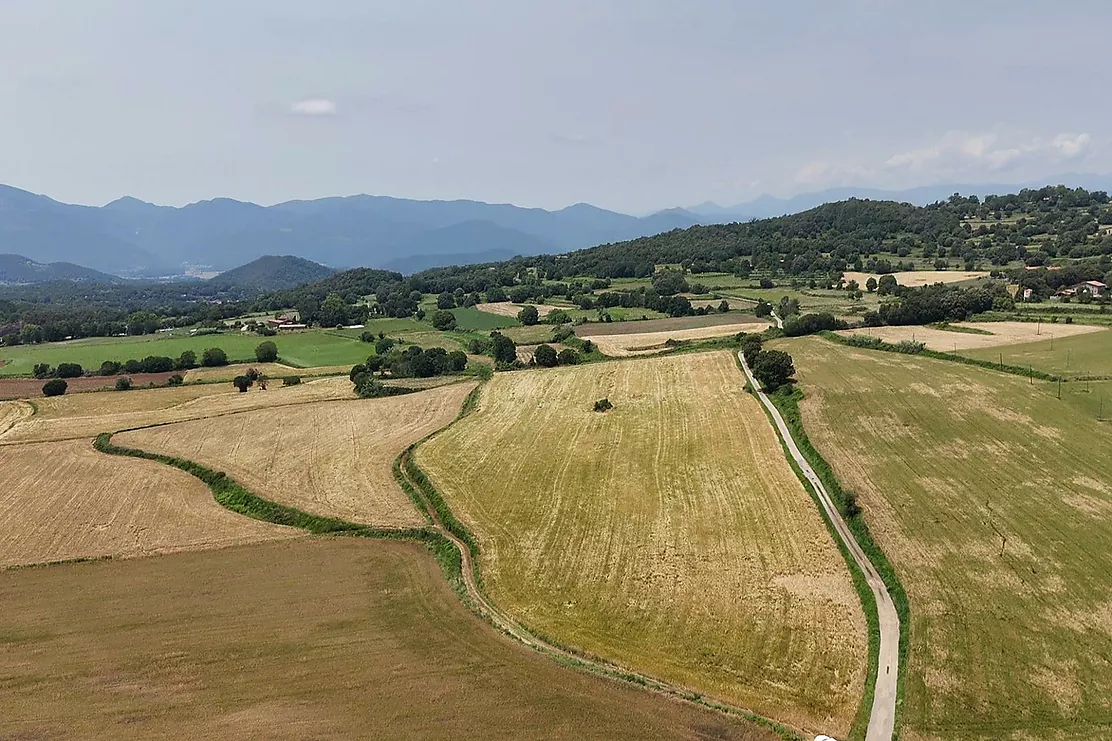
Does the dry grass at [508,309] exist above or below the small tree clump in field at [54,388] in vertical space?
above

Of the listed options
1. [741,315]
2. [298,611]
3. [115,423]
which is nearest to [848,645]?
[298,611]

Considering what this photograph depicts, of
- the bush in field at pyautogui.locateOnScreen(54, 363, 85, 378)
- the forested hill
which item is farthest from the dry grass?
the bush in field at pyautogui.locateOnScreen(54, 363, 85, 378)

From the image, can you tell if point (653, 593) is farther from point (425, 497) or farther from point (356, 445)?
point (356, 445)

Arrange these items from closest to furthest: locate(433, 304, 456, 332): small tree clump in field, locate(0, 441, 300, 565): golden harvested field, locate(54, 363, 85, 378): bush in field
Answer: locate(0, 441, 300, 565): golden harvested field → locate(54, 363, 85, 378): bush in field → locate(433, 304, 456, 332): small tree clump in field

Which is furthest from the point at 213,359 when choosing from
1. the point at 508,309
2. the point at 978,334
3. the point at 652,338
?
the point at 978,334

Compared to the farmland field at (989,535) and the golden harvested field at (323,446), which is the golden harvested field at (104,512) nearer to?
the golden harvested field at (323,446)

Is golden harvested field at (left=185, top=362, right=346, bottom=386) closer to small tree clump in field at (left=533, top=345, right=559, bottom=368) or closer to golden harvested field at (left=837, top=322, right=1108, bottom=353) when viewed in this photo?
small tree clump in field at (left=533, top=345, right=559, bottom=368)

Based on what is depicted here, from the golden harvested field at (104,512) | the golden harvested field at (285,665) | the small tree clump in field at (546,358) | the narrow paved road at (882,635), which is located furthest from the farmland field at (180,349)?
the narrow paved road at (882,635)
